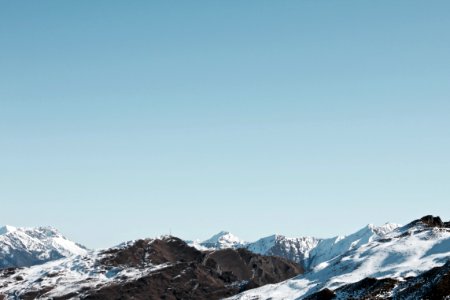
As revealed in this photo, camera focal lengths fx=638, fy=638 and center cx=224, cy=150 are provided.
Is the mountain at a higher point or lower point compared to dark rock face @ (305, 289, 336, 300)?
higher

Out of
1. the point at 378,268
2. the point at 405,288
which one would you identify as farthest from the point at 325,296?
the point at 378,268

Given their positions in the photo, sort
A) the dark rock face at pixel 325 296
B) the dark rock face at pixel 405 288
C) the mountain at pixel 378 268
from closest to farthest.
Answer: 1. the dark rock face at pixel 405 288
2. the dark rock face at pixel 325 296
3. the mountain at pixel 378 268

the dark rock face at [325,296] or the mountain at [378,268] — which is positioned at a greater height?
the mountain at [378,268]

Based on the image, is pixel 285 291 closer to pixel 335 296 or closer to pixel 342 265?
pixel 342 265

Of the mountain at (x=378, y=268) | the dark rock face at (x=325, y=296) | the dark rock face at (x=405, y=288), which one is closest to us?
the dark rock face at (x=405, y=288)

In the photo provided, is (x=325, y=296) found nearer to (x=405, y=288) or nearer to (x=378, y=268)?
(x=405, y=288)

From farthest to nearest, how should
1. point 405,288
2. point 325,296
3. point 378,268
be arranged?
1. point 378,268
2. point 325,296
3. point 405,288

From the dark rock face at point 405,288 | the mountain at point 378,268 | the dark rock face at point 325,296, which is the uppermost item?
the mountain at point 378,268

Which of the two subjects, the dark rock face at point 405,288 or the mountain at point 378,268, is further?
the mountain at point 378,268

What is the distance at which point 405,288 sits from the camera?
350ft

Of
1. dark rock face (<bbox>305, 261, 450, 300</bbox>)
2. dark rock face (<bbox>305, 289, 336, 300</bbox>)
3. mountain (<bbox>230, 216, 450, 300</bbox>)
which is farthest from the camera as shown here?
mountain (<bbox>230, 216, 450, 300</bbox>)

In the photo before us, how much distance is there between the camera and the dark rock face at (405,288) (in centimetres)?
9112

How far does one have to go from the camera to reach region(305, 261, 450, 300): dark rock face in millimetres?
91125

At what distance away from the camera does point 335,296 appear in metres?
133
